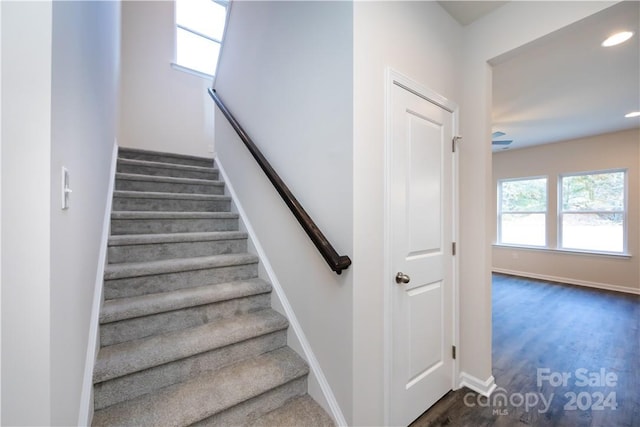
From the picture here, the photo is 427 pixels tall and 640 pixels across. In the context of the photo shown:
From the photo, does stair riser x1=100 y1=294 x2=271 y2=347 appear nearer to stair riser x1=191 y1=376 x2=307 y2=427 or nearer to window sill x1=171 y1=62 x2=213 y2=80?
stair riser x1=191 y1=376 x2=307 y2=427

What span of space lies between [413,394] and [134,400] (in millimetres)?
1463

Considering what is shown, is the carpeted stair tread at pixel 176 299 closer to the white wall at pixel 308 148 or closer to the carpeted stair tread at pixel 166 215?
the white wall at pixel 308 148

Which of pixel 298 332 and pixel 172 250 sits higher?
pixel 172 250

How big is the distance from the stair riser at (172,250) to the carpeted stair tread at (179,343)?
23.0 inches

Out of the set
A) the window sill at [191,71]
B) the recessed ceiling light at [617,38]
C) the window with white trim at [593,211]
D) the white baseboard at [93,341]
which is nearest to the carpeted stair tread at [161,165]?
the white baseboard at [93,341]

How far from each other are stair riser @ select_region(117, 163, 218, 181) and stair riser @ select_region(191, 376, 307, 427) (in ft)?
7.52

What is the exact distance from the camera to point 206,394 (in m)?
1.28

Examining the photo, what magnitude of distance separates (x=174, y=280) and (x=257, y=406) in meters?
0.92

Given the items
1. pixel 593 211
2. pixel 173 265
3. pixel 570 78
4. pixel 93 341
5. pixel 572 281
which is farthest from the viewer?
pixel 572 281

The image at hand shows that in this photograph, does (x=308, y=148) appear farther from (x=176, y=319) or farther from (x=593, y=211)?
(x=593, y=211)

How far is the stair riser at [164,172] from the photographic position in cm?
256

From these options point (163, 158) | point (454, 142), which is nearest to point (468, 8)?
point (454, 142)

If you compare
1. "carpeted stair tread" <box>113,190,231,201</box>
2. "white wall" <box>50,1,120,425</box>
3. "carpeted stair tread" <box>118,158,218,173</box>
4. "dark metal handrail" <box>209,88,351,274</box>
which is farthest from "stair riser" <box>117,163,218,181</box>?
"white wall" <box>50,1,120,425</box>

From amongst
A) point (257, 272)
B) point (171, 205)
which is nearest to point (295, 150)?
point (257, 272)
